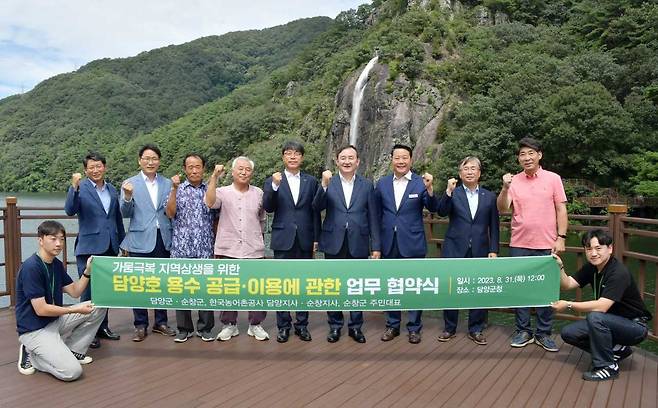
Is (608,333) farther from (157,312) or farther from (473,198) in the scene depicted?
(157,312)

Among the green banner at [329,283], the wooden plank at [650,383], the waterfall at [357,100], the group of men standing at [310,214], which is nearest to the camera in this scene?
the wooden plank at [650,383]

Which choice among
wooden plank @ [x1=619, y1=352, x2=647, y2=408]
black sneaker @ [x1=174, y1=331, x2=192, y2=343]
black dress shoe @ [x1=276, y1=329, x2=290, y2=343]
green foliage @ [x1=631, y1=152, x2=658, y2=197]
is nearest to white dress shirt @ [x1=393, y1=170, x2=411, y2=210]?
black dress shoe @ [x1=276, y1=329, x2=290, y2=343]

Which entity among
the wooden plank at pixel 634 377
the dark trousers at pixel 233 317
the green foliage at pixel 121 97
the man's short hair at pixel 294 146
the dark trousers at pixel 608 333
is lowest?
the wooden plank at pixel 634 377

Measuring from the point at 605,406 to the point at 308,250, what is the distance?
8.24ft

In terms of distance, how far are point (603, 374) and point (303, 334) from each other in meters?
2.43

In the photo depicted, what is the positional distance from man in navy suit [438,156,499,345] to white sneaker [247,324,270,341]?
5.94 ft

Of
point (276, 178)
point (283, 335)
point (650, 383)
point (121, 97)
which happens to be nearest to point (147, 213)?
point (276, 178)

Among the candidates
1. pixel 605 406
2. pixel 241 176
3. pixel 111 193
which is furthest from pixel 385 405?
pixel 111 193

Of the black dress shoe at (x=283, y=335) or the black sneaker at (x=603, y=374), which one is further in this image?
the black dress shoe at (x=283, y=335)

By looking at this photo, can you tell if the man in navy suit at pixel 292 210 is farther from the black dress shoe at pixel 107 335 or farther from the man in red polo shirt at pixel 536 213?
the man in red polo shirt at pixel 536 213

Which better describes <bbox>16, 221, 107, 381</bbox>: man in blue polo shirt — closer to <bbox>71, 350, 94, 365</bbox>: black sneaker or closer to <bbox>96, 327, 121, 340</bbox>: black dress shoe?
<bbox>71, 350, 94, 365</bbox>: black sneaker

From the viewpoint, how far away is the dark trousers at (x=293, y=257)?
4.35 m

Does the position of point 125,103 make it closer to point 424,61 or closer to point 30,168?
point 30,168

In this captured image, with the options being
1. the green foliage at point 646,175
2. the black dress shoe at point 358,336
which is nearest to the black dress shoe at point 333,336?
the black dress shoe at point 358,336
